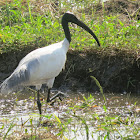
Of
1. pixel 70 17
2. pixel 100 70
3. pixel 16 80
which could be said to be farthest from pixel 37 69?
pixel 100 70

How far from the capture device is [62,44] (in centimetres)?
636

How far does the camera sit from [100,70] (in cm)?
718

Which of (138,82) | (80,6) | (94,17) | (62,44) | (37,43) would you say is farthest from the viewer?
(80,6)

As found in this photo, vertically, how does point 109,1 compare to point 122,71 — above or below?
above

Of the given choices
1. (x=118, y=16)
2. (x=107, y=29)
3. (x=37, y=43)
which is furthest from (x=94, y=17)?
(x=37, y=43)

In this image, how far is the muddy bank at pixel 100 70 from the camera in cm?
702

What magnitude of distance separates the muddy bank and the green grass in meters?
0.18

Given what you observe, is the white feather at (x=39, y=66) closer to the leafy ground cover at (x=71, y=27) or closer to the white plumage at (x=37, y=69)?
the white plumage at (x=37, y=69)

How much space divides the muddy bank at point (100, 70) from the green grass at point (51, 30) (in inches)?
7.3

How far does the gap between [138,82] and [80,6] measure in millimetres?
3329

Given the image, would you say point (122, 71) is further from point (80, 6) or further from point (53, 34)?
point (80, 6)

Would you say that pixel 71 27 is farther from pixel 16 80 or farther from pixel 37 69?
pixel 16 80

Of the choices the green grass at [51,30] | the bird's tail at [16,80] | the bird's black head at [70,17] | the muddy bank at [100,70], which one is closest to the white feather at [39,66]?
the bird's tail at [16,80]

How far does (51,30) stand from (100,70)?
1375mm
